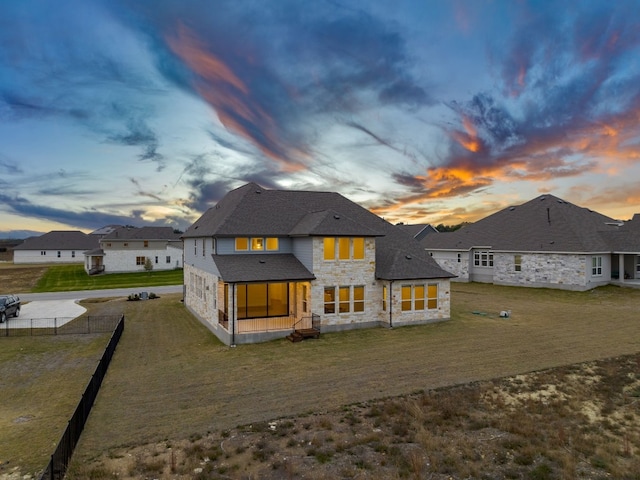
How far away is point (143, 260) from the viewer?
63469 mm

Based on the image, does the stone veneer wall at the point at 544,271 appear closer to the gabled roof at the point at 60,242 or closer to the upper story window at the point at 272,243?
the upper story window at the point at 272,243

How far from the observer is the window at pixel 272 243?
2447 centimetres

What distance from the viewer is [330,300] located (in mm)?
22891

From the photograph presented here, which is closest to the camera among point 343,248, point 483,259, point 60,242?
point 343,248

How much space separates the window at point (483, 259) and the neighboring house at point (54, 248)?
267ft

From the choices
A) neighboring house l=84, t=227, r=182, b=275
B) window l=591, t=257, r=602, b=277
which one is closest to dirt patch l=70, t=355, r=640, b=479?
window l=591, t=257, r=602, b=277

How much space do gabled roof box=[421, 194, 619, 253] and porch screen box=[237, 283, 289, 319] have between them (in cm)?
2827

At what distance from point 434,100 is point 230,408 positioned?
87.3 feet

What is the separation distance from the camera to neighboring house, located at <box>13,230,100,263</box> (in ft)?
272

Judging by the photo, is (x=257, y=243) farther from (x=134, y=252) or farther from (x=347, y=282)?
(x=134, y=252)

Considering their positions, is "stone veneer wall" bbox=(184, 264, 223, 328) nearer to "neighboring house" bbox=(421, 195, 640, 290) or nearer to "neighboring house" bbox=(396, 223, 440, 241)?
"neighboring house" bbox=(421, 195, 640, 290)

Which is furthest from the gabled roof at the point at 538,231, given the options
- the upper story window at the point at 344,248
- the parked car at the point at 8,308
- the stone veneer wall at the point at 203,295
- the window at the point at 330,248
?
the parked car at the point at 8,308

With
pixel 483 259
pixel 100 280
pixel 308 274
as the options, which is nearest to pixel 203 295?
pixel 308 274

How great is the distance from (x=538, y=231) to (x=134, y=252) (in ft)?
191
